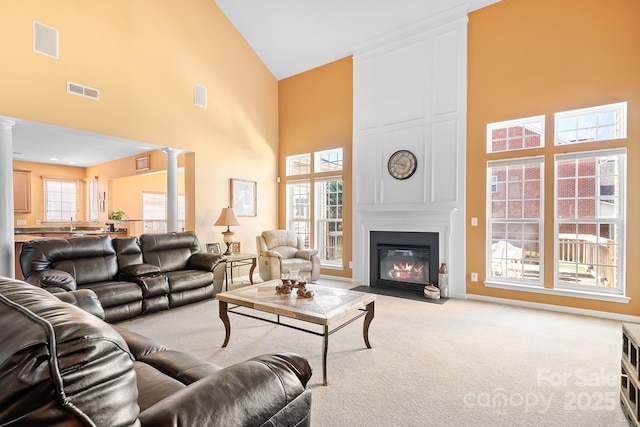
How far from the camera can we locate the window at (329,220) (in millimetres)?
6176

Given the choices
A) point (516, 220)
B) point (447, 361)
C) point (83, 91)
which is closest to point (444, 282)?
point (516, 220)

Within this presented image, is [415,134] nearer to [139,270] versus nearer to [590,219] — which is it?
[590,219]

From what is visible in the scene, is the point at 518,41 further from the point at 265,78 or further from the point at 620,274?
the point at 265,78

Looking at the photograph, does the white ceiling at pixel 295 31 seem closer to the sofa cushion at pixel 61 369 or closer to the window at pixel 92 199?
the window at pixel 92 199

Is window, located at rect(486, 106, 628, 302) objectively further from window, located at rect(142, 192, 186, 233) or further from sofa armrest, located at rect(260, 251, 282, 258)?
window, located at rect(142, 192, 186, 233)

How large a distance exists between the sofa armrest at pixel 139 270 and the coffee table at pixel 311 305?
1.51m

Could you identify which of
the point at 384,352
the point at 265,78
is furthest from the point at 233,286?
the point at 265,78

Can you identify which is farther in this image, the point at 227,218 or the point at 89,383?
the point at 227,218

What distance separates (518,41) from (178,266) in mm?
5644

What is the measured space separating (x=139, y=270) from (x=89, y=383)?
359 cm

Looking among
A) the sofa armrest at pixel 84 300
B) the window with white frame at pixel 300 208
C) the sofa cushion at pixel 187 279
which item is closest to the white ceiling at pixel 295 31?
the sofa cushion at pixel 187 279

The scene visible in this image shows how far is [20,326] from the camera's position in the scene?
0.72 meters

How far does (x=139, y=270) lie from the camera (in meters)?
3.88

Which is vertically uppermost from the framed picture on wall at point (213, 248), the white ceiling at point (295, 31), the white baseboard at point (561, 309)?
the white ceiling at point (295, 31)
